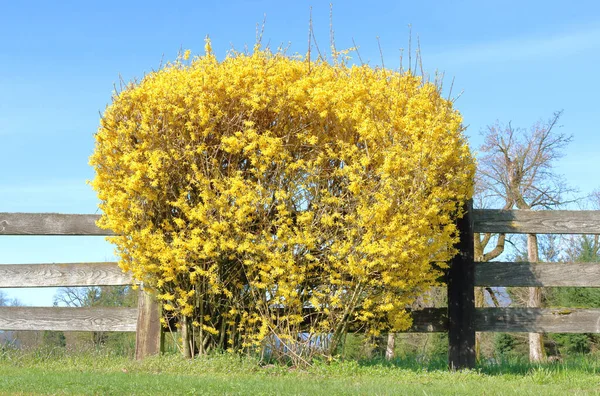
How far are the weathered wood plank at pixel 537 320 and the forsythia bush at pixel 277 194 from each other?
1309mm

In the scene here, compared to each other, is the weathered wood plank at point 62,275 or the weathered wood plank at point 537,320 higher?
the weathered wood plank at point 62,275

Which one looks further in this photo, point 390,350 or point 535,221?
point 390,350

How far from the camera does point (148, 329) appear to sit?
30.3 feet

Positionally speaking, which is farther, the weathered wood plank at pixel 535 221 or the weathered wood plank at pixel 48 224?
the weathered wood plank at pixel 48 224

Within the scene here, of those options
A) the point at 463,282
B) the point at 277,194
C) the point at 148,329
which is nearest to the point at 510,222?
the point at 463,282

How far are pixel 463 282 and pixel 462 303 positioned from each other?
0.30 metres

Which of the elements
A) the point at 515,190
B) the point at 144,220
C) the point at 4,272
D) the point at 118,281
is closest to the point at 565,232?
→ the point at 144,220

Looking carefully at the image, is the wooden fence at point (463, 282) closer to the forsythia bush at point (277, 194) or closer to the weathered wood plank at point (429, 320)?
the weathered wood plank at point (429, 320)

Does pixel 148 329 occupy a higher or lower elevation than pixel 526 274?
lower

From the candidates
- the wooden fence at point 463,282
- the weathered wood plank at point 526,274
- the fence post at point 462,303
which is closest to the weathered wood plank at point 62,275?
the wooden fence at point 463,282

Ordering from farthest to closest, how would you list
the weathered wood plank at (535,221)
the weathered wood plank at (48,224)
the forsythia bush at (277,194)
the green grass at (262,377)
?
the weathered wood plank at (48,224)
the weathered wood plank at (535,221)
the forsythia bush at (277,194)
the green grass at (262,377)

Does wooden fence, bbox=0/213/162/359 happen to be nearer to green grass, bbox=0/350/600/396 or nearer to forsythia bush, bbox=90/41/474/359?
green grass, bbox=0/350/600/396

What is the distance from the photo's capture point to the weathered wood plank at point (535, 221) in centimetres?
936

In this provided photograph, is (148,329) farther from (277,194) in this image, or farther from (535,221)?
(535,221)
